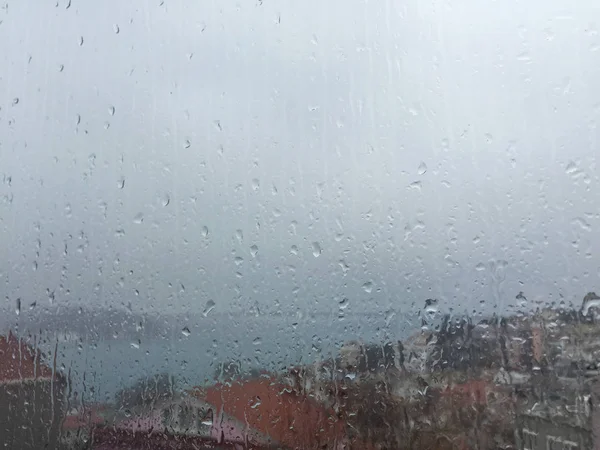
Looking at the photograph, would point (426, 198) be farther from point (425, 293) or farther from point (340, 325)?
point (340, 325)

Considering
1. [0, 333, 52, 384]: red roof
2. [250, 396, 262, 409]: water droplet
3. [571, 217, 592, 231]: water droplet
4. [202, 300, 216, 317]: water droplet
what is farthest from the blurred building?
[571, 217, 592, 231]: water droplet

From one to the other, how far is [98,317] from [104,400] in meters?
0.28

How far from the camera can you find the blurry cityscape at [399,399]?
4.58 feet

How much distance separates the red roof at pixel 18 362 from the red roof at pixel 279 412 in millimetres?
736

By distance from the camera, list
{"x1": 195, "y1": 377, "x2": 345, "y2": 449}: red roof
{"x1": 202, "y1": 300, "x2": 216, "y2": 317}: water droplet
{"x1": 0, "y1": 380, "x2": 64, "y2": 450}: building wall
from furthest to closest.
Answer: {"x1": 0, "y1": 380, "x2": 64, "y2": 450}: building wall → {"x1": 202, "y1": 300, "x2": 216, "y2": 317}: water droplet → {"x1": 195, "y1": 377, "x2": 345, "y2": 449}: red roof

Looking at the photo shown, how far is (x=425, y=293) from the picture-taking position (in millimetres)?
1569

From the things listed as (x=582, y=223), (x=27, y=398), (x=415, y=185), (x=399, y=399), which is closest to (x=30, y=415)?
(x=27, y=398)

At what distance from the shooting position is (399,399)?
59.9 inches

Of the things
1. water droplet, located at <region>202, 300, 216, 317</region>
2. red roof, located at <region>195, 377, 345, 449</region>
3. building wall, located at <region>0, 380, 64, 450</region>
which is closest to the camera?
red roof, located at <region>195, 377, 345, 449</region>

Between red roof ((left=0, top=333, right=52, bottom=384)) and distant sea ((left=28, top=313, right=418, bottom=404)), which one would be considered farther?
red roof ((left=0, top=333, right=52, bottom=384))

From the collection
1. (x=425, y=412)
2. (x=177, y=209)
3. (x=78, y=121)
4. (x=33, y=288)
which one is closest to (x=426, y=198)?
(x=425, y=412)

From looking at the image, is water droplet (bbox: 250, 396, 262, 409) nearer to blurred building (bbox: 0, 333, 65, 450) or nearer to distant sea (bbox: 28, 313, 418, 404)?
distant sea (bbox: 28, 313, 418, 404)

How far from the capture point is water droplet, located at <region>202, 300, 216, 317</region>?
5.55ft

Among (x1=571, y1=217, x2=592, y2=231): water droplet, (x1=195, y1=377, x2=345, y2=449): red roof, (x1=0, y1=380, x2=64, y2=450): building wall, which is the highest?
(x1=571, y1=217, x2=592, y2=231): water droplet
